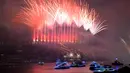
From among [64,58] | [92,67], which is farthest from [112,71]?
[64,58]

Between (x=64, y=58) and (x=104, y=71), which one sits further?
(x=64, y=58)

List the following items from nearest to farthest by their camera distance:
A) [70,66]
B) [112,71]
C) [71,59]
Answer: [112,71], [70,66], [71,59]

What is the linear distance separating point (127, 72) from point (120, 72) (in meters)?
4.64

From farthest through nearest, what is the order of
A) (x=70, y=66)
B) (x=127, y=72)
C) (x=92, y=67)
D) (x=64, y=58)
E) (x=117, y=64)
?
(x=64, y=58), (x=117, y=64), (x=70, y=66), (x=92, y=67), (x=127, y=72)

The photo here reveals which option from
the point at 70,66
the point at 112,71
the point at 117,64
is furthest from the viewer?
the point at 117,64

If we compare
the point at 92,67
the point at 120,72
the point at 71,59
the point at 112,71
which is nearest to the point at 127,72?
the point at 120,72

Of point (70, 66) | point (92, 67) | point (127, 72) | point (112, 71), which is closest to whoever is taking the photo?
point (127, 72)

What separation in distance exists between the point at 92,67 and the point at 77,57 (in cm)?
4062

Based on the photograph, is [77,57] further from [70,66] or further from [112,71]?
[112,71]

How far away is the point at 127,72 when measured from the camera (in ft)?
249

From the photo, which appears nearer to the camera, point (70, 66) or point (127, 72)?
point (127, 72)

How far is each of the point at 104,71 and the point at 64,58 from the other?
284 ft

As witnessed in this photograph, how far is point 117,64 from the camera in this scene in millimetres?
150375

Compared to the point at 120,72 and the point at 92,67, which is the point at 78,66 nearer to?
the point at 92,67
